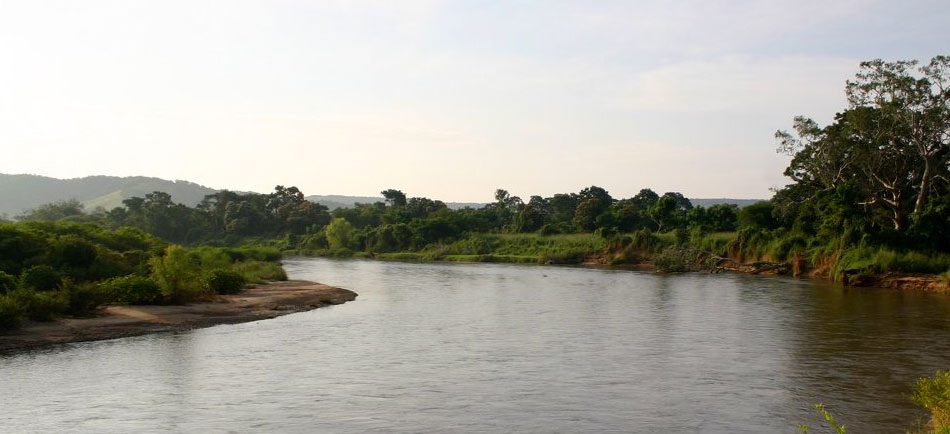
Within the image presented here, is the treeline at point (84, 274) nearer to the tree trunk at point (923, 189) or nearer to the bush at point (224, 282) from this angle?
the bush at point (224, 282)

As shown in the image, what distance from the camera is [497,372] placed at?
900 inches

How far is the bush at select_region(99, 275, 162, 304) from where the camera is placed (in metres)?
33.8

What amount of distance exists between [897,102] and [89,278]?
177ft

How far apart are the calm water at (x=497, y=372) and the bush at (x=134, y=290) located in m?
5.39

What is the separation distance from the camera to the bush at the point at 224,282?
41.7 m

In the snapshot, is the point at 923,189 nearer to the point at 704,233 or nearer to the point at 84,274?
the point at 704,233

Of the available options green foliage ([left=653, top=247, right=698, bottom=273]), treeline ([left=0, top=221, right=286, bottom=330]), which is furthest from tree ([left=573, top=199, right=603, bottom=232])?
treeline ([left=0, top=221, right=286, bottom=330])

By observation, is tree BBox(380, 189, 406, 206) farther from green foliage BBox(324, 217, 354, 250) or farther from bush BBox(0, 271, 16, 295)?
bush BBox(0, 271, 16, 295)

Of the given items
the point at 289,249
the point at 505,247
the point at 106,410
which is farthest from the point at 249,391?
the point at 289,249

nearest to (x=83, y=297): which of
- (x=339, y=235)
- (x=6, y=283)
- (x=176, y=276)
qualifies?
(x=6, y=283)

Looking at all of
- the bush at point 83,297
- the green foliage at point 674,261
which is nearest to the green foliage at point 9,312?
the bush at point 83,297

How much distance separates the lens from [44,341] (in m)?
26.3

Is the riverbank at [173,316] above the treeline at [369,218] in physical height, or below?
below

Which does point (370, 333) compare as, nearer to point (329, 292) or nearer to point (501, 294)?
point (329, 292)
